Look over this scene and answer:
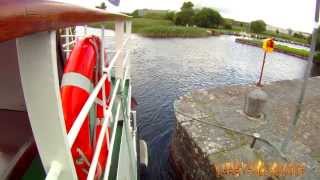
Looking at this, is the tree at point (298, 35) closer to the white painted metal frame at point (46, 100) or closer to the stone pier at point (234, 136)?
the stone pier at point (234, 136)

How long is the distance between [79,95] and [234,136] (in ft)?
11.2

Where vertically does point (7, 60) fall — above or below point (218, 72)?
above

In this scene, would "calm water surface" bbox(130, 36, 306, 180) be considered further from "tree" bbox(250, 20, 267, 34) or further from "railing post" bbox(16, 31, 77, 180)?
"tree" bbox(250, 20, 267, 34)

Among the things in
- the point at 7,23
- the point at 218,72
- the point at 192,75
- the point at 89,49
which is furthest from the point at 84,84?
the point at 218,72

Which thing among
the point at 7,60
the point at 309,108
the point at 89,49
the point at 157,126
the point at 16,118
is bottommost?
the point at 157,126

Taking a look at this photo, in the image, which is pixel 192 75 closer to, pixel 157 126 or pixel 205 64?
pixel 205 64

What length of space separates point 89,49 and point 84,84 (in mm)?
395

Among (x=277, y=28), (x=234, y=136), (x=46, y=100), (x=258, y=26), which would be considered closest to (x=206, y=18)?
(x=258, y=26)

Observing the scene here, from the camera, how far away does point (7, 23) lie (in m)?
0.38

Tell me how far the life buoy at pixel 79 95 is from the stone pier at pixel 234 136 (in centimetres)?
250

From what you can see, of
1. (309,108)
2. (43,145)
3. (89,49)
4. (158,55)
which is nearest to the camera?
(43,145)

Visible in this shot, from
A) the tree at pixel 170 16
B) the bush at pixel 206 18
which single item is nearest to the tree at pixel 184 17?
the bush at pixel 206 18

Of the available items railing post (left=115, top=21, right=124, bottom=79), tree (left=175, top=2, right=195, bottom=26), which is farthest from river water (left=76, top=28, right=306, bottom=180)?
tree (left=175, top=2, right=195, bottom=26)

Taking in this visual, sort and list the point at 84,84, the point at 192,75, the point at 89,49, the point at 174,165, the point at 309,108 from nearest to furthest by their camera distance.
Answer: the point at 84,84, the point at 89,49, the point at 174,165, the point at 309,108, the point at 192,75
